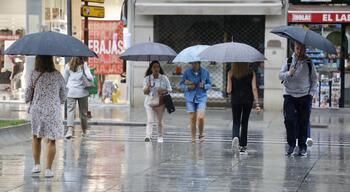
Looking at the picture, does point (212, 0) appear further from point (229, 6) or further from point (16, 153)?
point (16, 153)

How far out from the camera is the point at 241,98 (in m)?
13.6

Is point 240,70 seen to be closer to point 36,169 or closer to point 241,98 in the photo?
point 241,98

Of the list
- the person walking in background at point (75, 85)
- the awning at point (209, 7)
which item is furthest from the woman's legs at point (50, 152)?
the awning at point (209, 7)

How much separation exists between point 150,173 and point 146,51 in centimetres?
518

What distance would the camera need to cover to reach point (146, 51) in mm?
15906

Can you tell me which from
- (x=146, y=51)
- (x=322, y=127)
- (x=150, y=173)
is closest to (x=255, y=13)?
(x=322, y=127)

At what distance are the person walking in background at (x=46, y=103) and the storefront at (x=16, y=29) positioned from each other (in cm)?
1500

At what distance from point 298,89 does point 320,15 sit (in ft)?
37.5

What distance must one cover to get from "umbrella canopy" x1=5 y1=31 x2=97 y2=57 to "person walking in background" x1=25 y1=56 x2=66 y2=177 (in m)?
0.27

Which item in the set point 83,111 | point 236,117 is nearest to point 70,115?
point 83,111

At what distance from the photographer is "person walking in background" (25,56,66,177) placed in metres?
10.7

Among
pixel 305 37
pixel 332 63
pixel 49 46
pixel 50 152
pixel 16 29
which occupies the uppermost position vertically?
pixel 16 29

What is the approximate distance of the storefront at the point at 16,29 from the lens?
25625 mm

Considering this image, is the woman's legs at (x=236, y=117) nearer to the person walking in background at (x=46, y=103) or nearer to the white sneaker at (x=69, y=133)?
the person walking in background at (x=46, y=103)
